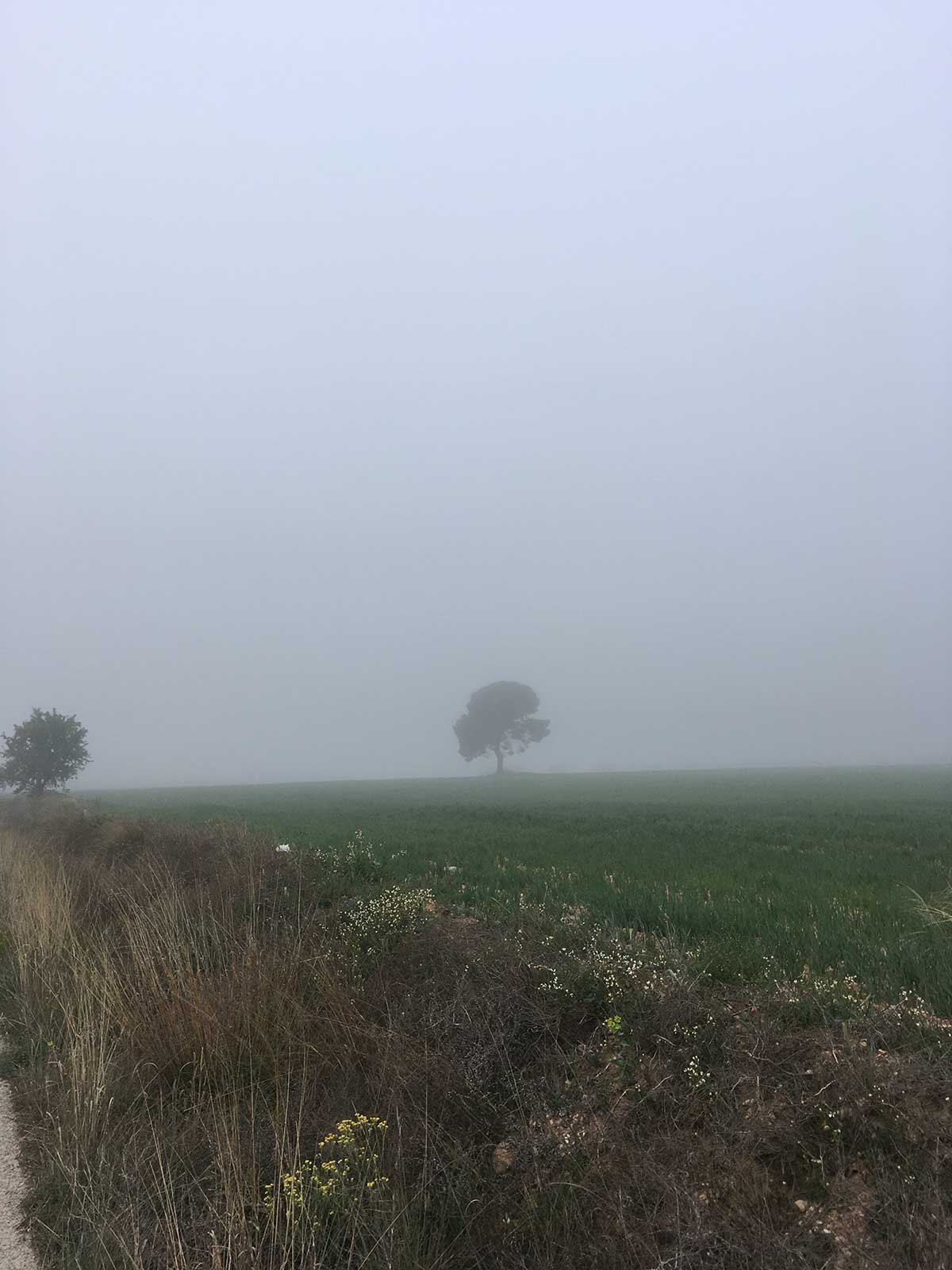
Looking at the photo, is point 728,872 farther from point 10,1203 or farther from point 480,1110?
point 10,1203

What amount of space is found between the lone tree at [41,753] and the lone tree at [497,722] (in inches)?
2681

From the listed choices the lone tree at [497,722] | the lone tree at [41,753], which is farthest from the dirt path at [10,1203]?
the lone tree at [497,722]

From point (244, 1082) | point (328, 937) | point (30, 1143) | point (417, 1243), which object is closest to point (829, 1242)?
point (417, 1243)

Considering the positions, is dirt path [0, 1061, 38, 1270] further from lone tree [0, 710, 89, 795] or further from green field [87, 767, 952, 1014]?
lone tree [0, 710, 89, 795]

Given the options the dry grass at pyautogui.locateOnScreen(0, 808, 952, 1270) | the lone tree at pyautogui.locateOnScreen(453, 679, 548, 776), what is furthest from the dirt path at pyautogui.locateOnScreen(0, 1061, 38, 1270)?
the lone tree at pyautogui.locateOnScreen(453, 679, 548, 776)

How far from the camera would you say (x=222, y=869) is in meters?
11.0

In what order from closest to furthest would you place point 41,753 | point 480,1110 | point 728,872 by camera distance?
point 480,1110 → point 728,872 → point 41,753

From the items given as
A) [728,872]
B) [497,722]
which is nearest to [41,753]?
[728,872]

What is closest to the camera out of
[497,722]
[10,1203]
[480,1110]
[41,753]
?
[10,1203]

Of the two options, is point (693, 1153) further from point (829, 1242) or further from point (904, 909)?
point (904, 909)

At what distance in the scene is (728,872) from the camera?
10.5 metres

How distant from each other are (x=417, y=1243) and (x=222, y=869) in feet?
28.1

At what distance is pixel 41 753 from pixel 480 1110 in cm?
4645

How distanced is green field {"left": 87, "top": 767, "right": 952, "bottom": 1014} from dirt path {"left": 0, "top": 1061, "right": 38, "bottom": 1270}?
15.8 feet
